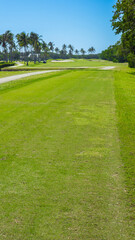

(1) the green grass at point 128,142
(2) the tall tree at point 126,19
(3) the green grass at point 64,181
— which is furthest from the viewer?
(2) the tall tree at point 126,19

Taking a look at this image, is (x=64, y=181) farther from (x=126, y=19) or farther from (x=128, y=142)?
(x=126, y=19)

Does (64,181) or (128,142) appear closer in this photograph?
(64,181)

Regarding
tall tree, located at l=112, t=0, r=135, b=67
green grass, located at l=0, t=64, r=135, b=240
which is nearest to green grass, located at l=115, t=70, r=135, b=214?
green grass, located at l=0, t=64, r=135, b=240

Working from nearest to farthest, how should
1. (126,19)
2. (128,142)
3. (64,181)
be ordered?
(64,181), (128,142), (126,19)

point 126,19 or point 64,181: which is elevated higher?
point 126,19

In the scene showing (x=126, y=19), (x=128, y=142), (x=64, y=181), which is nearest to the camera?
(x=64, y=181)

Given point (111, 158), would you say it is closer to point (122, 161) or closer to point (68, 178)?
point (122, 161)

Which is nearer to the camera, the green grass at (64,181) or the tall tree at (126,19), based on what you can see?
the green grass at (64,181)

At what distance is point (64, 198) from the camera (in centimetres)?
331

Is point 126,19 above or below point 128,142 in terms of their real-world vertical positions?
above

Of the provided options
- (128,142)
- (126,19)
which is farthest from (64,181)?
(126,19)

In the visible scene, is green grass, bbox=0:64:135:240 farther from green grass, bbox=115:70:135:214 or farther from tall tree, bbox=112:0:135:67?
tall tree, bbox=112:0:135:67

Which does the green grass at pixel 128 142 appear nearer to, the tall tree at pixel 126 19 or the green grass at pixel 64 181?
the green grass at pixel 64 181

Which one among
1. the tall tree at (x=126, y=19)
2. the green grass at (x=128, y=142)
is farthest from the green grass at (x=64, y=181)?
the tall tree at (x=126, y=19)
